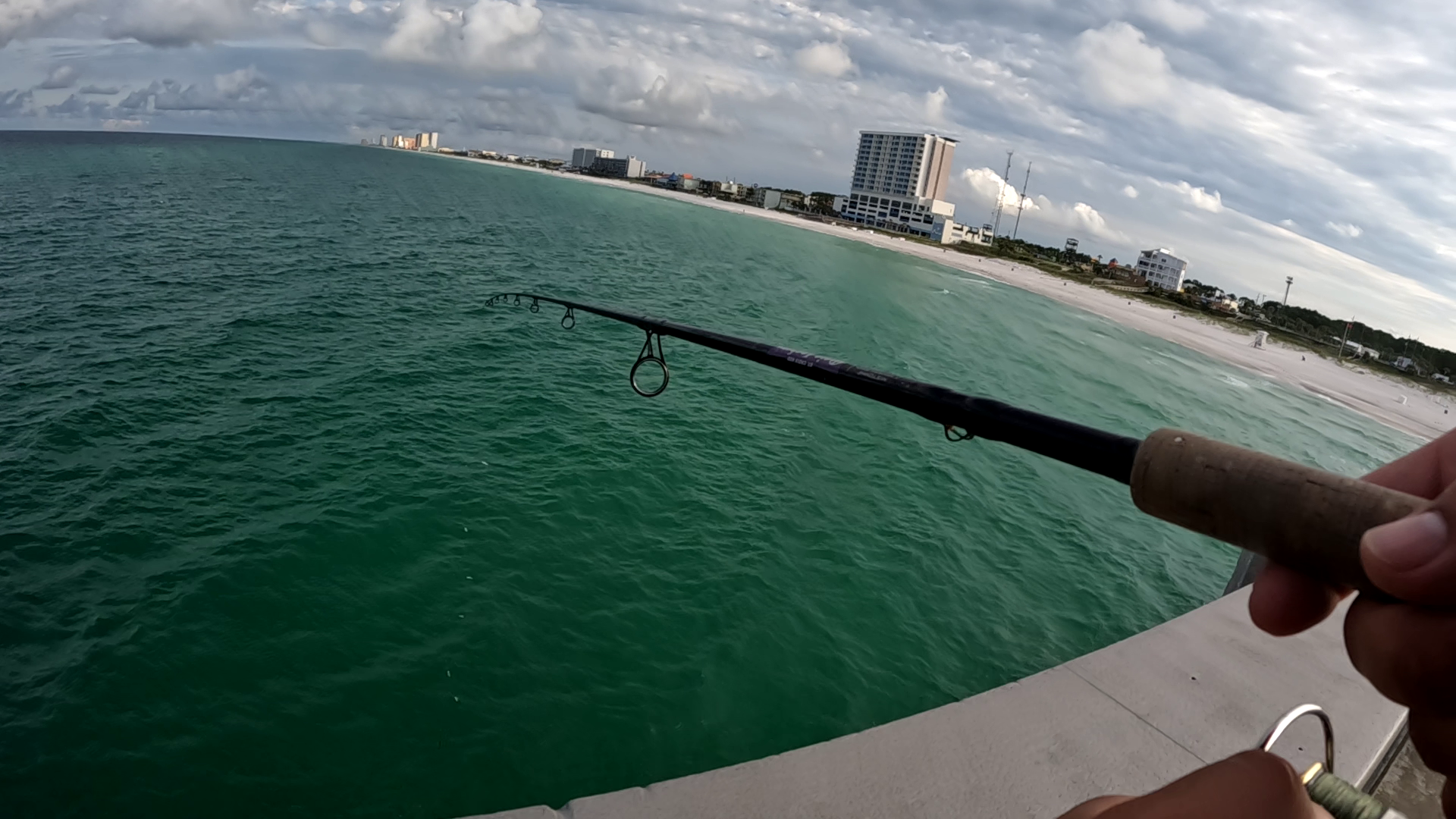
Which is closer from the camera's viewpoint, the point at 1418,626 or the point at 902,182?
the point at 1418,626

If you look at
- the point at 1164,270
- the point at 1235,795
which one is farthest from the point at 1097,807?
the point at 1164,270

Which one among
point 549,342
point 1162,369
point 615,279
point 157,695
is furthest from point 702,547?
point 1162,369

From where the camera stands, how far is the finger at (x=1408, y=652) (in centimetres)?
82

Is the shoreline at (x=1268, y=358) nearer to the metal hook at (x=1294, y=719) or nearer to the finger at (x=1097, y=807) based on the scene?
the metal hook at (x=1294, y=719)

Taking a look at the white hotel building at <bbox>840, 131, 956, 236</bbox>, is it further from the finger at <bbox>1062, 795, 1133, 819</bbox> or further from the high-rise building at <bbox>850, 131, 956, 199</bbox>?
the finger at <bbox>1062, 795, 1133, 819</bbox>

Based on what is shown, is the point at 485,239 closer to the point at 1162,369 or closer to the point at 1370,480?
the point at 1162,369

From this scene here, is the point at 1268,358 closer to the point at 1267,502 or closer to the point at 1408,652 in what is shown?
the point at 1267,502

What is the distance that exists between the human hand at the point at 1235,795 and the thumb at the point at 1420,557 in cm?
27

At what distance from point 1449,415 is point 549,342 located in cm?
5005

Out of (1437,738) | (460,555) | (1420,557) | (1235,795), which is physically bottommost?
(460,555)

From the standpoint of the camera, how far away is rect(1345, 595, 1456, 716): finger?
2.69 ft

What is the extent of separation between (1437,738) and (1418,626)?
175mm

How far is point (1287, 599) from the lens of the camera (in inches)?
46.3

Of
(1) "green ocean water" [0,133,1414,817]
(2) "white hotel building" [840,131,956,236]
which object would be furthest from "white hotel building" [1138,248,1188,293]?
(1) "green ocean water" [0,133,1414,817]
